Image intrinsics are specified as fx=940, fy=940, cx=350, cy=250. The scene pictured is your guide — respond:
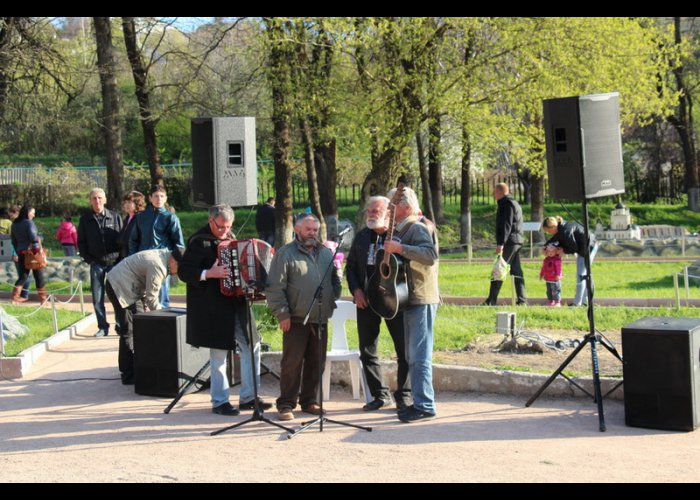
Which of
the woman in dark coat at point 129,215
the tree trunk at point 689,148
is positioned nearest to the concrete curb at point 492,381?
the woman in dark coat at point 129,215

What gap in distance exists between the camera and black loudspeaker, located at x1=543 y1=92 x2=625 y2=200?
26.3ft

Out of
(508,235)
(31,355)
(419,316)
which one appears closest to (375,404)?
(419,316)

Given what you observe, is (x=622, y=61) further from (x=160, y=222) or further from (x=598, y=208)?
(x=160, y=222)

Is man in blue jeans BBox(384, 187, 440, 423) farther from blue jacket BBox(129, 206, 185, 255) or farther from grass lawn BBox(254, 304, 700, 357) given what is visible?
blue jacket BBox(129, 206, 185, 255)

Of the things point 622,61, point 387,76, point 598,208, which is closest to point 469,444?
point 387,76

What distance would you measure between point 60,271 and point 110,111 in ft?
12.4

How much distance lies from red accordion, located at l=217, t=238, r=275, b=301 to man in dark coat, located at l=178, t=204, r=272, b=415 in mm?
124

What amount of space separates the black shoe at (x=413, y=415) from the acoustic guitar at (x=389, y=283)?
2.67ft

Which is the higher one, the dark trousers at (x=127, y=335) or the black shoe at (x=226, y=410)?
the dark trousers at (x=127, y=335)

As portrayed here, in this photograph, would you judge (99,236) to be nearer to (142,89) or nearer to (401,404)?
(401,404)

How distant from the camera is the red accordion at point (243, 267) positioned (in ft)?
26.5

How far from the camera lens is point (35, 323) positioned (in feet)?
43.8

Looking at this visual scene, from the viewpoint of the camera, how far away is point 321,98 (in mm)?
20922

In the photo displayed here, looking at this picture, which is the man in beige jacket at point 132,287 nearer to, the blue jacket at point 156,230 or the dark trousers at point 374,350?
the blue jacket at point 156,230
